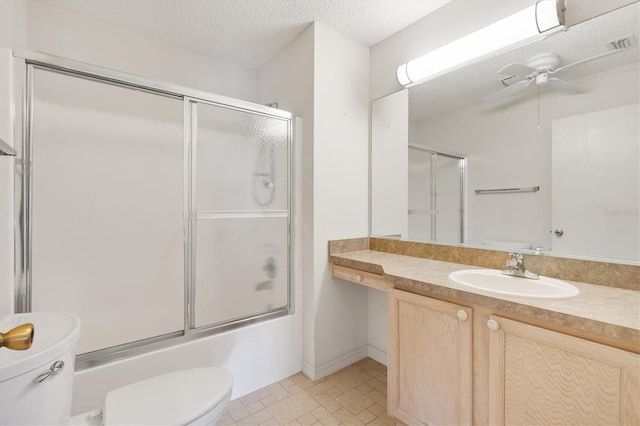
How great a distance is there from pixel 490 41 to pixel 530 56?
0.69 feet

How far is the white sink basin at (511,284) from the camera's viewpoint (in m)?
1.15

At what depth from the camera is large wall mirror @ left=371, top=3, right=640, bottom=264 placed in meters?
1.21

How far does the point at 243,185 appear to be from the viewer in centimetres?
186

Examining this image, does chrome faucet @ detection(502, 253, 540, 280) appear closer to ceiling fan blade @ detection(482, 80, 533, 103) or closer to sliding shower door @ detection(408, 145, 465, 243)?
sliding shower door @ detection(408, 145, 465, 243)

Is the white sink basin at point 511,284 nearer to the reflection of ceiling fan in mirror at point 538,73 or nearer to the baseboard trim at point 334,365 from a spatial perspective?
the reflection of ceiling fan in mirror at point 538,73

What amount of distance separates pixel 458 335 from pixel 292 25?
6.75 feet

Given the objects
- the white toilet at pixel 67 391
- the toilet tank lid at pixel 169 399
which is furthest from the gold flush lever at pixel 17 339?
the toilet tank lid at pixel 169 399

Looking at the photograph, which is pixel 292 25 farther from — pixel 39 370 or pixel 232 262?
pixel 39 370

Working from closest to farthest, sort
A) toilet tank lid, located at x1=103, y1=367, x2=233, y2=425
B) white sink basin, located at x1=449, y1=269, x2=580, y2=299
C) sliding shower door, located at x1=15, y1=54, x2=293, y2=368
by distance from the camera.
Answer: toilet tank lid, located at x1=103, y1=367, x2=233, y2=425 → white sink basin, located at x1=449, y1=269, x2=580, y2=299 → sliding shower door, located at x1=15, y1=54, x2=293, y2=368

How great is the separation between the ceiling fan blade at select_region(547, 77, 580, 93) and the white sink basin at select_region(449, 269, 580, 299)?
86 cm

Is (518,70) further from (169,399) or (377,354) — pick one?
(169,399)

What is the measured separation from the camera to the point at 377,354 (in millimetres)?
2172

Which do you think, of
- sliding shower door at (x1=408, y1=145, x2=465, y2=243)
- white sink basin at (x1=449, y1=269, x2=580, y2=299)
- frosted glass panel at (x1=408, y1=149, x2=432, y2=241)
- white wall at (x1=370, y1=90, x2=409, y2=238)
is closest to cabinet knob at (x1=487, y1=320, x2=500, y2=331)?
white sink basin at (x1=449, y1=269, x2=580, y2=299)

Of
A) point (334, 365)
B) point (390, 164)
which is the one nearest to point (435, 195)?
point (390, 164)
